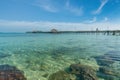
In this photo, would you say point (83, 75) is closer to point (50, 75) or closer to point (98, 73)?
point (98, 73)

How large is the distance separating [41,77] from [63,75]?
1.62 m

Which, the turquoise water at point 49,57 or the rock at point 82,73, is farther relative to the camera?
the turquoise water at point 49,57

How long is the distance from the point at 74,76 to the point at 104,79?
213 cm

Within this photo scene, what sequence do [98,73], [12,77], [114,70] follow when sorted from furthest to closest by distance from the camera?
[114,70] < [98,73] < [12,77]

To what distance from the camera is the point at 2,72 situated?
33.9 ft

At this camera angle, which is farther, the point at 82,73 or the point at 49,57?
the point at 49,57

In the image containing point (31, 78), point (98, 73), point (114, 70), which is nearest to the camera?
point (31, 78)

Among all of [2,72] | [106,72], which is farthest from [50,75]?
[106,72]

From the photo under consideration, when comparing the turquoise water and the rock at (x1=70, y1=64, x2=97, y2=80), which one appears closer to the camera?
the rock at (x1=70, y1=64, x2=97, y2=80)

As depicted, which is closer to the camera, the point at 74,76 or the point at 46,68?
the point at 74,76

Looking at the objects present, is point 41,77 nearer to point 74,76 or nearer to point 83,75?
point 74,76

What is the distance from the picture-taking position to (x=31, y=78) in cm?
1030

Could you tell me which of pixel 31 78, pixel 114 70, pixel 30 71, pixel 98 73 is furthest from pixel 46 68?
pixel 114 70

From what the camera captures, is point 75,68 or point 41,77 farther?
point 75,68
